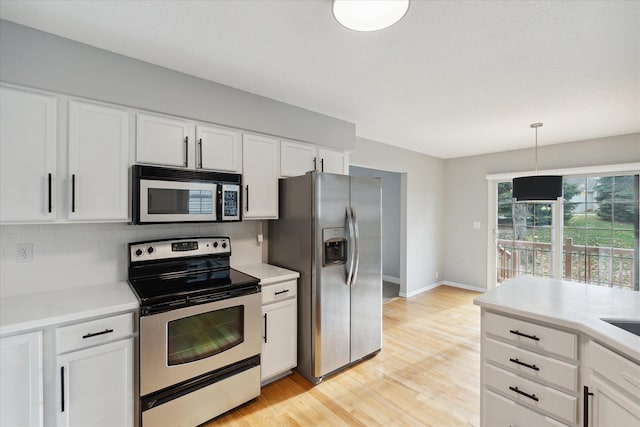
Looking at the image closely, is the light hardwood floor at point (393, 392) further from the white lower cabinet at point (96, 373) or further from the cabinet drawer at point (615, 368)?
the cabinet drawer at point (615, 368)

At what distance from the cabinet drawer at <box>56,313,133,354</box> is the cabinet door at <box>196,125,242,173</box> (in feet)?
3.93

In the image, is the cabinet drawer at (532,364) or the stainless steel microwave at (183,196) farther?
the stainless steel microwave at (183,196)

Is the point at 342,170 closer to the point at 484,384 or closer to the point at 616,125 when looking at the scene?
the point at 484,384

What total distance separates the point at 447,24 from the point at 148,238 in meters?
2.52

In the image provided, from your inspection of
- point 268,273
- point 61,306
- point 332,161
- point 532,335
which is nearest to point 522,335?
point 532,335

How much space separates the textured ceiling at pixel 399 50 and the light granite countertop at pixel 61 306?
5.31 feet

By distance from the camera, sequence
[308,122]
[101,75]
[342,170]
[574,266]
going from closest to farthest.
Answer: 1. [101,75]
2. [308,122]
3. [342,170]
4. [574,266]

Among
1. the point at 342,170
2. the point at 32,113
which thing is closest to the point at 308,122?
the point at 342,170

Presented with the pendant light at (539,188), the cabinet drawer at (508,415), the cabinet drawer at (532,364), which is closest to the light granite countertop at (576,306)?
the cabinet drawer at (532,364)

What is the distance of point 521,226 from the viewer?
4.96 metres

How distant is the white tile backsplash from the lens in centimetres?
186

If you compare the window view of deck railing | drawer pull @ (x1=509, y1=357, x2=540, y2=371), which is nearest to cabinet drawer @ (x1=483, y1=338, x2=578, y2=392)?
drawer pull @ (x1=509, y1=357, x2=540, y2=371)

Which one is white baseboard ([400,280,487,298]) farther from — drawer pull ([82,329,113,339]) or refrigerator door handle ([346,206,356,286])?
drawer pull ([82,329,113,339])

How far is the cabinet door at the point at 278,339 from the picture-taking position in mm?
2449
